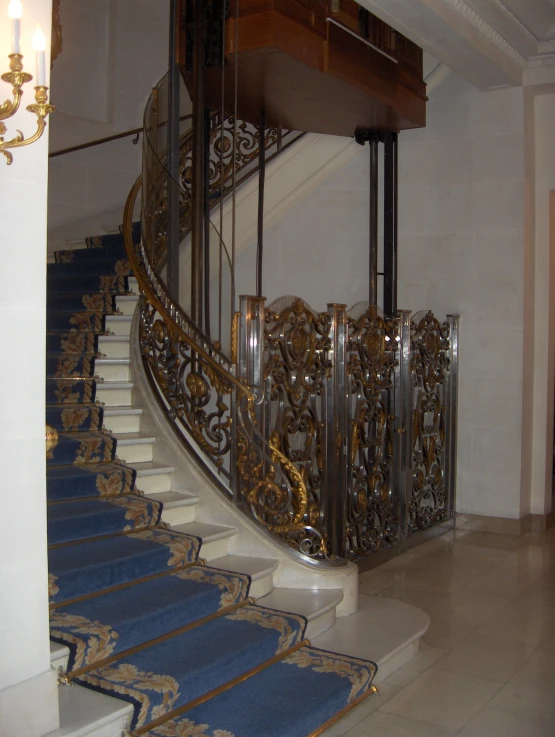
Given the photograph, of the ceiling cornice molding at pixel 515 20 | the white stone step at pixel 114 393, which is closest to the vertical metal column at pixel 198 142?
the white stone step at pixel 114 393

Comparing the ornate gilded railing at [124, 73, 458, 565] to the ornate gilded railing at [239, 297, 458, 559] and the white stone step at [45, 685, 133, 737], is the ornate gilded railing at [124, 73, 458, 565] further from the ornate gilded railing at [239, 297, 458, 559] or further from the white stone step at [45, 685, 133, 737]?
the white stone step at [45, 685, 133, 737]

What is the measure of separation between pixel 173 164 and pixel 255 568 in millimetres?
3054

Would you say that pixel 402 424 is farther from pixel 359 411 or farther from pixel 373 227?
pixel 373 227

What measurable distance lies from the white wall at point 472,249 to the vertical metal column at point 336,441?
246 centimetres

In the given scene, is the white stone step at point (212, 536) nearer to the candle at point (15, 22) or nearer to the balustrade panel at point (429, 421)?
the balustrade panel at point (429, 421)

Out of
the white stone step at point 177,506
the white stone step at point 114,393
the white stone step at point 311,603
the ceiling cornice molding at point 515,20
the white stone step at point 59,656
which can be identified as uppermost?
the ceiling cornice molding at point 515,20

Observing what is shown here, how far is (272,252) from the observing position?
28.1ft

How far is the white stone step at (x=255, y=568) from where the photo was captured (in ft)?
14.8

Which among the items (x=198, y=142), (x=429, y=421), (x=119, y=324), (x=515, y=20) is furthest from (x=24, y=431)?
(x=515, y=20)

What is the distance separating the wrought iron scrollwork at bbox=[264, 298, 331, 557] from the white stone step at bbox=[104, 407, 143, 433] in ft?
3.23

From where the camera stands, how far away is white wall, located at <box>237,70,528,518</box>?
24.8 feet

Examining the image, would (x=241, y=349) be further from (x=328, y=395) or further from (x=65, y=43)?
(x=65, y=43)

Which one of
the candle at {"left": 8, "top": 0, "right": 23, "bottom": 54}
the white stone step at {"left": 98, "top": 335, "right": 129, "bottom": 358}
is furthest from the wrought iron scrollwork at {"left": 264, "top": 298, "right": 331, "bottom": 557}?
the candle at {"left": 8, "top": 0, "right": 23, "bottom": 54}

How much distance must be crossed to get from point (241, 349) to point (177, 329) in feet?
1.45
